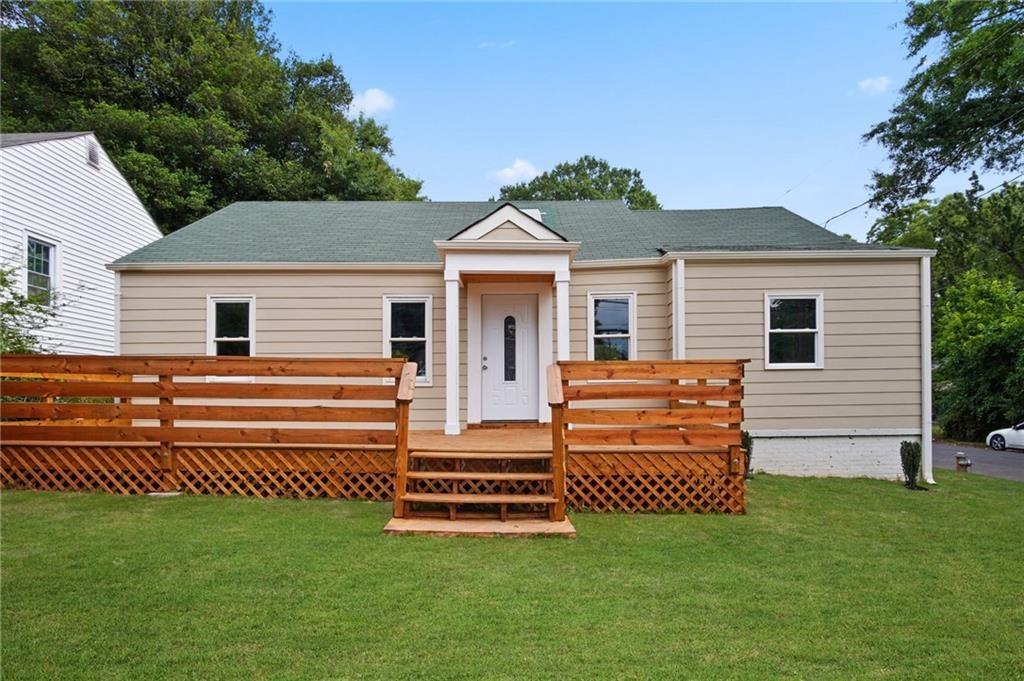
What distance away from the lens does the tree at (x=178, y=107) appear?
19828mm

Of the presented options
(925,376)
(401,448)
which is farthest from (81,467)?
(925,376)

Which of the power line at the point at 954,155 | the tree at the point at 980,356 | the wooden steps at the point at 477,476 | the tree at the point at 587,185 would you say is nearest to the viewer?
the wooden steps at the point at 477,476

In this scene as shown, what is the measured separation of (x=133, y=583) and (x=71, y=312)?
11.5 metres

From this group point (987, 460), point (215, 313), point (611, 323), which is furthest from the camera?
point (987, 460)

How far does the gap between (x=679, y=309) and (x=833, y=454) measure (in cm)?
318

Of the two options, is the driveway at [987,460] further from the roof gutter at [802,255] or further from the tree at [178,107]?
the tree at [178,107]

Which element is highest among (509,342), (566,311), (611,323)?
(566,311)

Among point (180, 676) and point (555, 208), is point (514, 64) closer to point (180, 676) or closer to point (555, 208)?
point (555, 208)

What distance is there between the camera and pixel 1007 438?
1731 cm

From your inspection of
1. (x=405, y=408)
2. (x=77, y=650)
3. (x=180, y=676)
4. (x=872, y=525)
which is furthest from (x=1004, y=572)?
(x=77, y=650)

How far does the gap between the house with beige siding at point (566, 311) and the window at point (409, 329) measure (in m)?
0.02

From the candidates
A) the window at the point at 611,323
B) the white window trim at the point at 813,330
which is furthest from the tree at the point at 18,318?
the white window trim at the point at 813,330

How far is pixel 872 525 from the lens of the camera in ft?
19.2

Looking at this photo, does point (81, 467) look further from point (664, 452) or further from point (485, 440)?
point (664, 452)
